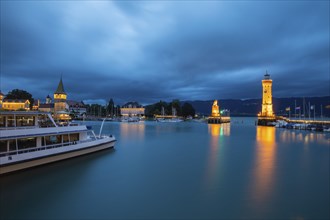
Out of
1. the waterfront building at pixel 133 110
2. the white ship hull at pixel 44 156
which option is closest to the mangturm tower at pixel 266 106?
the waterfront building at pixel 133 110

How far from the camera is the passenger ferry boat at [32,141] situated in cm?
1855

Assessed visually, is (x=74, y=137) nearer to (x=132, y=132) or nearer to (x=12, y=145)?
(x=12, y=145)

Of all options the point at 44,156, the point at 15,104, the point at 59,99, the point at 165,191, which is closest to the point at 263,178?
the point at 165,191

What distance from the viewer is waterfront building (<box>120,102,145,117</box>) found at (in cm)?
19262

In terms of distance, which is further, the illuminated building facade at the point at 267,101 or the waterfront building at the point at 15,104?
the illuminated building facade at the point at 267,101

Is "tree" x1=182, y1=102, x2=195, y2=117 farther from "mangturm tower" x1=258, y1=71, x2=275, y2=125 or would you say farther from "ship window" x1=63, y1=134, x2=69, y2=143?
"ship window" x1=63, y1=134, x2=69, y2=143

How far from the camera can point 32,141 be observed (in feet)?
68.1

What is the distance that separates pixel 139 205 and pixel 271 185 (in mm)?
10178

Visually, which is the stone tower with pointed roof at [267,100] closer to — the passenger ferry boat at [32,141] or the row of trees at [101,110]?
the row of trees at [101,110]

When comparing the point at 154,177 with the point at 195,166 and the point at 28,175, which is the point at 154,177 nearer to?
the point at 195,166

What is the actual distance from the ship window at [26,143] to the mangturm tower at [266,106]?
387ft

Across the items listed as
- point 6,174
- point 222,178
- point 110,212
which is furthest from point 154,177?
point 6,174

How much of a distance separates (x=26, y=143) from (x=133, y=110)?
174 m

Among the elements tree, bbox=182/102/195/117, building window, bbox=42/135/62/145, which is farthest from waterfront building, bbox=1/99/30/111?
tree, bbox=182/102/195/117
